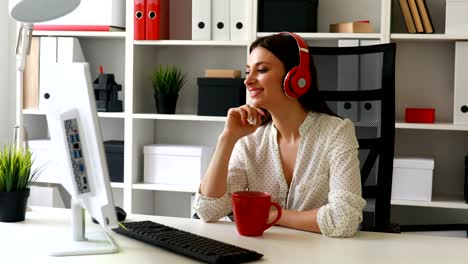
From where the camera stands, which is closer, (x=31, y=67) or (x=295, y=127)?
(x=295, y=127)

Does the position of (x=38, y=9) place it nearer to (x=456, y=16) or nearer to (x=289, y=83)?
(x=289, y=83)

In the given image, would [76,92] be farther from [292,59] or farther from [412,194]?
[412,194]

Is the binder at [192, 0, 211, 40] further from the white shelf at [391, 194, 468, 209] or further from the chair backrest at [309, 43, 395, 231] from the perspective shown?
the white shelf at [391, 194, 468, 209]

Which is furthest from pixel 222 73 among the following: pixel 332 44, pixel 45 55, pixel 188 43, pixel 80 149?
pixel 80 149

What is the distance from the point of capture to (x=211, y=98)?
10.7 feet

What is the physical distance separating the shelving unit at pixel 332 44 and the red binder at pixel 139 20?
0.08ft

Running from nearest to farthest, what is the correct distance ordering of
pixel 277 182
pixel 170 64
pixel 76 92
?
pixel 76 92 → pixel 277 182 → pixel 170 64

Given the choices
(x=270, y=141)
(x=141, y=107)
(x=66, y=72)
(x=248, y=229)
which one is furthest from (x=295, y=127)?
(x=141, y=107)

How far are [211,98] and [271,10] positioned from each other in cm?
52

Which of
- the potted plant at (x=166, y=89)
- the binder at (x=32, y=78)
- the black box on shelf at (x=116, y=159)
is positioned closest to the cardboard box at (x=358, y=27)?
the potted plant at (x=166, y=89)

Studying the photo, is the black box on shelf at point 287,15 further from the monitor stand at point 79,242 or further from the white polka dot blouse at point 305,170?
the monitor stand at point 79,242

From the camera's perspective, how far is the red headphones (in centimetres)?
190

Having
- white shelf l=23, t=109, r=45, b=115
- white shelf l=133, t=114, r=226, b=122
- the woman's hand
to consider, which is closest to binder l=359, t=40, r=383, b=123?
the woman's hand

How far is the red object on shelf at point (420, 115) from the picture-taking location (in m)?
3.09
